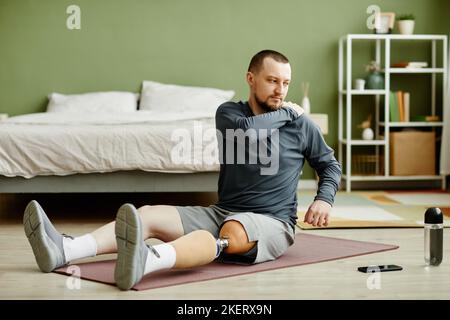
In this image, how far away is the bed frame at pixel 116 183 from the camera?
4039 millimetres

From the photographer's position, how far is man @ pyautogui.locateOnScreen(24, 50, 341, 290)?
8.59 ft

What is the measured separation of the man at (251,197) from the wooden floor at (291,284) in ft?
0.40

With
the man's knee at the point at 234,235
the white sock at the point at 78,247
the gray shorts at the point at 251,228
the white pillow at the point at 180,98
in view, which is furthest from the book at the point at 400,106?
the white sock at the point at 78,247

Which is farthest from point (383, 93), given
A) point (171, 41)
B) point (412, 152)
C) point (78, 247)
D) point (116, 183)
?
point (78, 247)

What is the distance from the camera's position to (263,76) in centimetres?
275

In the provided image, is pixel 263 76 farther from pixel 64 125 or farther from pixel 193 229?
pixel 64 125

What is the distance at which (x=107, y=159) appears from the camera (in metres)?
4.04

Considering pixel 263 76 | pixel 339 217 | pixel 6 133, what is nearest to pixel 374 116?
pixel 339 217

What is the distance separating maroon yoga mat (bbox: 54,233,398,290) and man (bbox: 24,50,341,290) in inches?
2.1

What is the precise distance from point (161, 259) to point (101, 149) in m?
Answer: 1.77

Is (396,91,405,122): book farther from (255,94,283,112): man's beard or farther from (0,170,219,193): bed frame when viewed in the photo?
(255,94,283,112): man's beard

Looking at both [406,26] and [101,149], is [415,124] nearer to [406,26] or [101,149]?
[406,26]

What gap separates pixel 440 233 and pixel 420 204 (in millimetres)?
2234

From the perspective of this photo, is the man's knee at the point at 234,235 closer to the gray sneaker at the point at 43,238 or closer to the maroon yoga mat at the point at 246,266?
the maroon yoga mat at the point at 246,266
